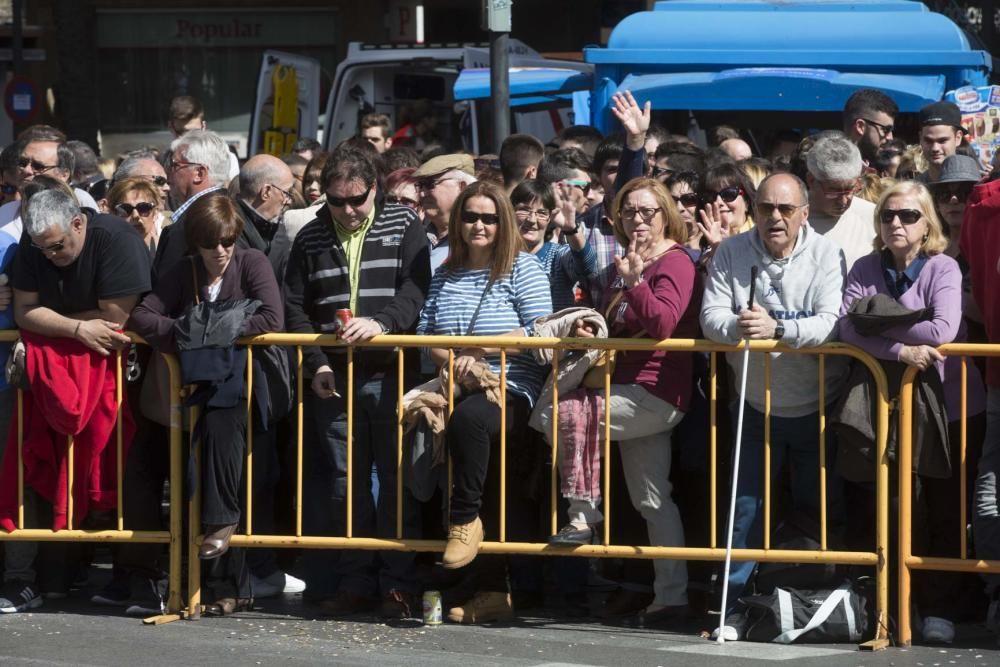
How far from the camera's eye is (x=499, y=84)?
11078 millimetres

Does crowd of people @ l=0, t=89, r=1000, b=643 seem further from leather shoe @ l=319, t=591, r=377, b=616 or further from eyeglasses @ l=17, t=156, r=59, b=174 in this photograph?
eyeglasses @ l=17, t=156, r=59, b=174

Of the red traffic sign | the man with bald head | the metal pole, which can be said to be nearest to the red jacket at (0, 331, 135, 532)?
the metal pole

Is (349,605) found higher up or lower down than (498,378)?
lower down

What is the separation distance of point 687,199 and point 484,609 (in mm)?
2138

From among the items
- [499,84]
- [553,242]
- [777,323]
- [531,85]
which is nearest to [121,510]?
[553,242]

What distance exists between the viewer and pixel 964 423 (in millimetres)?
6969

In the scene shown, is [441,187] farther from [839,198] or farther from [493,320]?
[839,198]

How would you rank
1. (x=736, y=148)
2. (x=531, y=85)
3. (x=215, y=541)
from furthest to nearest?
(x=531, y=85) → (x=736, y=148) → (x=215, y=541)

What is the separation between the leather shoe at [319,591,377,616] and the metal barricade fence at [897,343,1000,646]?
231cm

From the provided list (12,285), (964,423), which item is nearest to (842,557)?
(964,423)

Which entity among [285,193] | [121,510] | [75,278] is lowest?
[121,510]

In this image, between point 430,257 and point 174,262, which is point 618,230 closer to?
point 430,257

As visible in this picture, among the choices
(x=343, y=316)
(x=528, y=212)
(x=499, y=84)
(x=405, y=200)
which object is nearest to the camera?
(x=343, y=316)

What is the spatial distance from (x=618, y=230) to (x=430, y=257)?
1.01 metres
